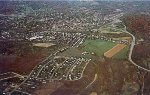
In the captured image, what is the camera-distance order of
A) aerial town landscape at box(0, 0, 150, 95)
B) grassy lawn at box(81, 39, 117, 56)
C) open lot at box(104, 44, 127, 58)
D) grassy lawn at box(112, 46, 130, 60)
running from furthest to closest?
grassy lawn at box(81, 39, 117, 56) → open lot at box(104, 44, 127, 58) → grassy lawn at box(112, 46, 130, 60) → aerial town landscape at box(0, 0, 150, 95)

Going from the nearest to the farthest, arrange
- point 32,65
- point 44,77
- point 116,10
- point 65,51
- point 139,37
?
point 44,77 → point 32,65 → point 65,51 → point 139,37 → point 116,10

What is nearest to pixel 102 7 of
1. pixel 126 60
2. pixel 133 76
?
pixel 126 60

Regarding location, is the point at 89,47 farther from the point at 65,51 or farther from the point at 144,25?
the point at 144,25

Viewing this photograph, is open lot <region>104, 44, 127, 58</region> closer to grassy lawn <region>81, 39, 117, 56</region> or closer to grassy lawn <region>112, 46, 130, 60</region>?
grassy lawn <region>112, 46, 130, 60</region>

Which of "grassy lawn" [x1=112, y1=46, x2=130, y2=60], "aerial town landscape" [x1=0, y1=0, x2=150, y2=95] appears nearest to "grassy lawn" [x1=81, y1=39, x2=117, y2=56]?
"aerial town landscape" [x1=0, y1=0, x2=150, y2=95]

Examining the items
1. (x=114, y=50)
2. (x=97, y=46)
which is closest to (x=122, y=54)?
(x=114, y=50)

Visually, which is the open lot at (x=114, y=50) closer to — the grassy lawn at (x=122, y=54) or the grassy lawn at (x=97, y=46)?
the grassy lawn at (x=122, y=54)

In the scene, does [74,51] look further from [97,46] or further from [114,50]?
[114,50]

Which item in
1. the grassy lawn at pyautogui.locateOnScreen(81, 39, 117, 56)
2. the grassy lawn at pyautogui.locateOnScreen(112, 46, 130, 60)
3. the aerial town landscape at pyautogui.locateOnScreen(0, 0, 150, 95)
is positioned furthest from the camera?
the grassy lawn at pyautogui.locateOnScreen(81, 39, 117, 56)
